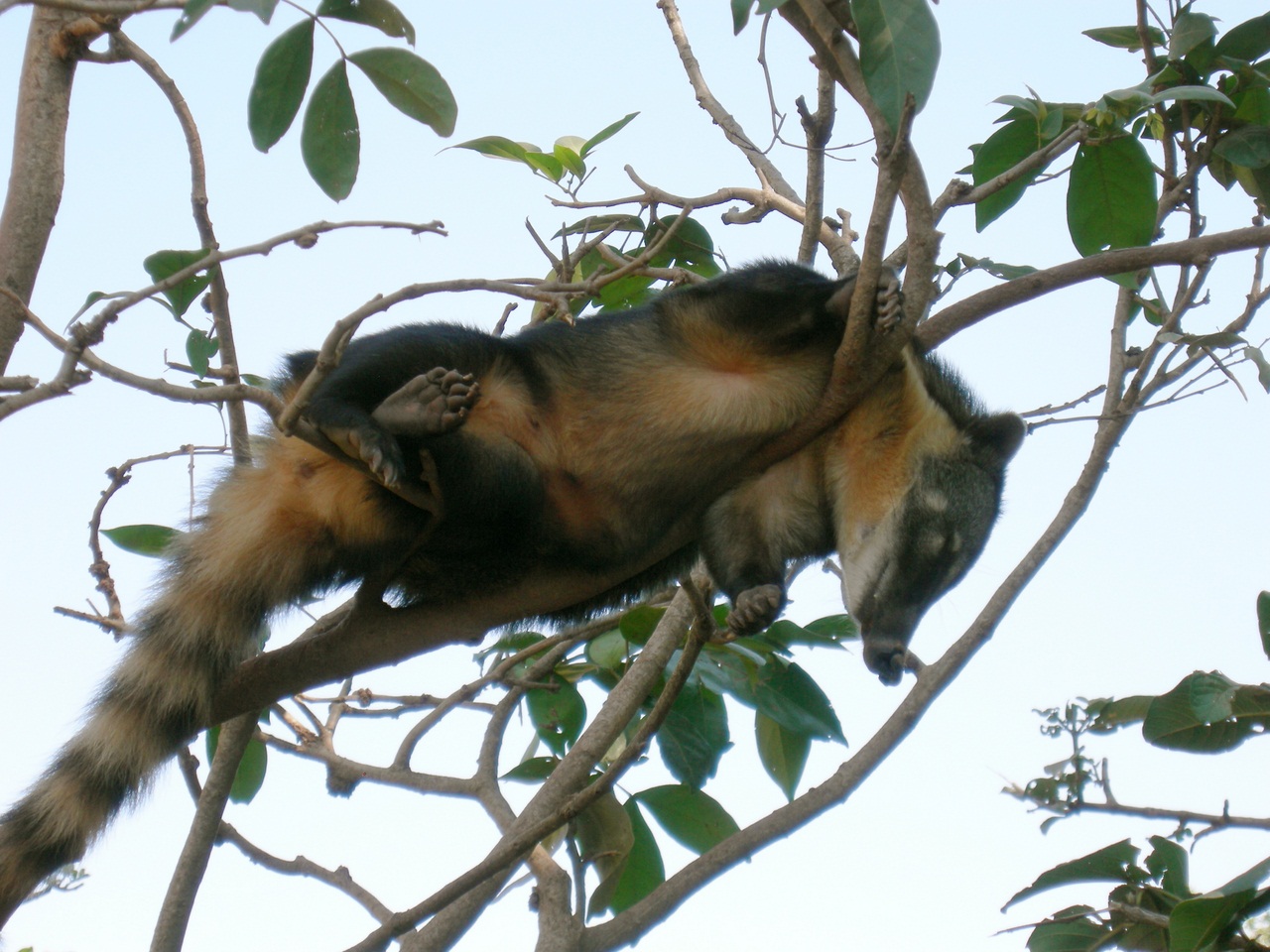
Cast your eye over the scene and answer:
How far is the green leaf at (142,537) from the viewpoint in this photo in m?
4.61

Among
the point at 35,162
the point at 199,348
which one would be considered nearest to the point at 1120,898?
the point at 199,348

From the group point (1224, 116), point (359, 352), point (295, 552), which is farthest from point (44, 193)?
point (1224, 116)

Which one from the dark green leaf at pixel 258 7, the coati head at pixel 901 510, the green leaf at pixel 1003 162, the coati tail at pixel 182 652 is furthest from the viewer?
the coati head at pixel 901 510

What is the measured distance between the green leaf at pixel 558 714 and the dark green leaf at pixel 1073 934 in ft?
6.07

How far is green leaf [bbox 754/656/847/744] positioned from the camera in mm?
4207

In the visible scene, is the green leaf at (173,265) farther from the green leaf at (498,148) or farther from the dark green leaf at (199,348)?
the green leaf at (498,148)

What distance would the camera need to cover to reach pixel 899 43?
8.23 ft

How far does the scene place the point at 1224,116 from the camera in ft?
13.6

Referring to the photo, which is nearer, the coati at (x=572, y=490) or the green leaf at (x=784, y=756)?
the coati at (x=572, y=490)

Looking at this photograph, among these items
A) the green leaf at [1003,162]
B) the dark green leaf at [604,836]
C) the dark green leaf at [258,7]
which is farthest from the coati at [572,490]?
the dark green leaf at [258,7]

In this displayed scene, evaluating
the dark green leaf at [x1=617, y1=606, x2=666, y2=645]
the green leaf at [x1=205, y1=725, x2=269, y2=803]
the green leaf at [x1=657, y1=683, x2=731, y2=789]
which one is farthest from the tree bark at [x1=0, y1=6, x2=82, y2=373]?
the green leaf at [x1=657, y1=683, x2=731, y2=789]

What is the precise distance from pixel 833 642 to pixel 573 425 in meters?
1.27

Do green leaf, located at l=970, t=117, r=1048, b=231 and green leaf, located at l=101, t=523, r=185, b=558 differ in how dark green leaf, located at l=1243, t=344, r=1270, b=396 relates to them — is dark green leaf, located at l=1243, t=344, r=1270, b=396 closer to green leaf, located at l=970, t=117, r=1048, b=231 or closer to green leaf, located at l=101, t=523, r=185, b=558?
green leaf, located at l=970, t=117, r=1048, b=231

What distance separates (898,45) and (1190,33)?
2012mm
